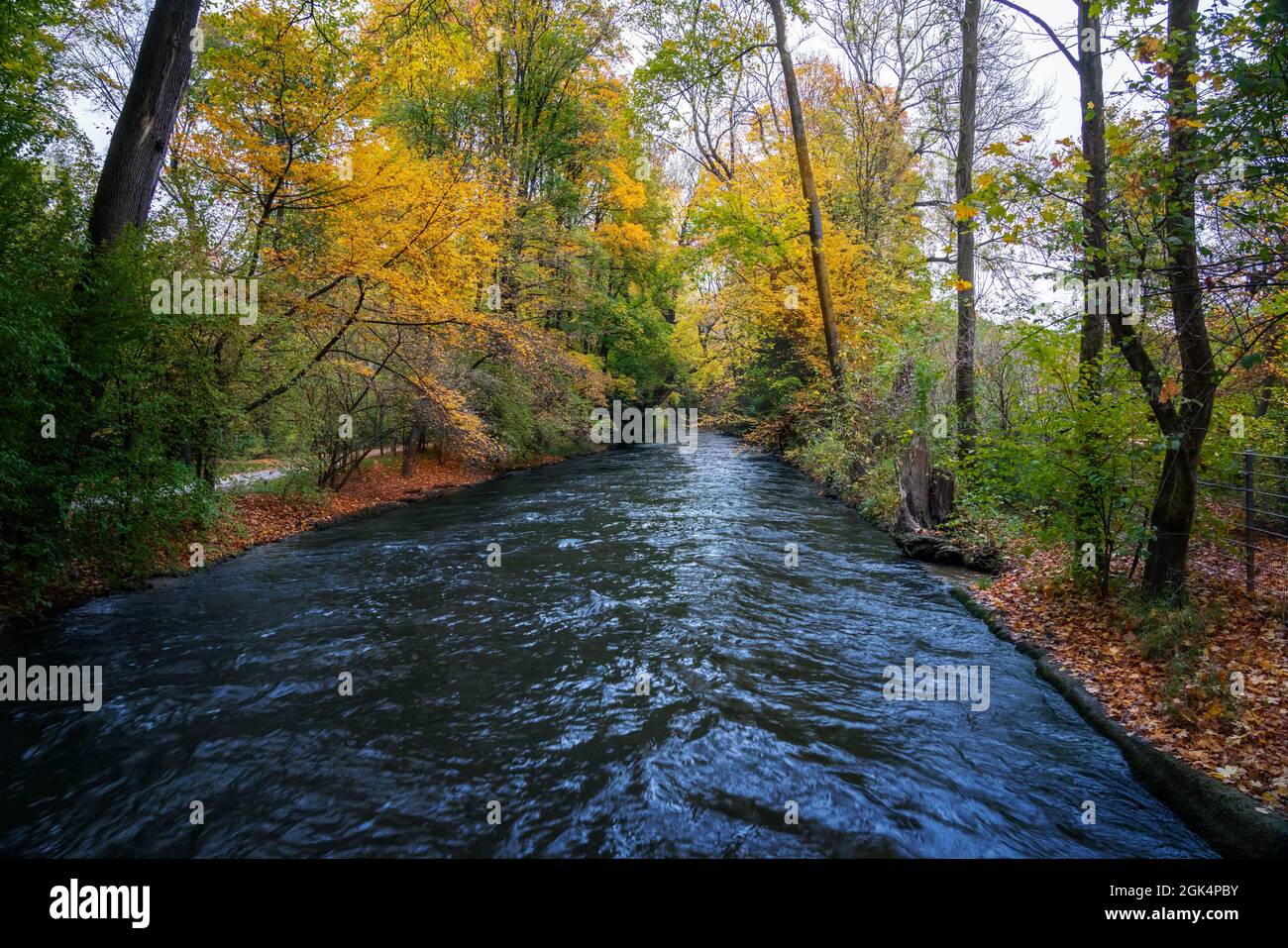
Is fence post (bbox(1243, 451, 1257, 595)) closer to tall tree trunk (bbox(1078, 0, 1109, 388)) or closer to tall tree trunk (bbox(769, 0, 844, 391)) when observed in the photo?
tall tree trunk (bbox(1078, 0, 1109, 388))

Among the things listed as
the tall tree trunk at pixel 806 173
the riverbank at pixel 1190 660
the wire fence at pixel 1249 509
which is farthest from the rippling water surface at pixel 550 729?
the tall tree trunk at pixel 806 173

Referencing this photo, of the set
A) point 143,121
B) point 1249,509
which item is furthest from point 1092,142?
point 143,121

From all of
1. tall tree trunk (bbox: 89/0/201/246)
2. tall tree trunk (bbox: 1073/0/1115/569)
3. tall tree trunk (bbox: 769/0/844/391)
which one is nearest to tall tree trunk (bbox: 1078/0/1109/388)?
tall tree trunk (bbox: 1073/0/1115/569)

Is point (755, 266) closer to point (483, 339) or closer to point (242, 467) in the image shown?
point (483, 339)

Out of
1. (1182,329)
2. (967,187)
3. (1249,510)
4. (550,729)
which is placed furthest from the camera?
(967,187)

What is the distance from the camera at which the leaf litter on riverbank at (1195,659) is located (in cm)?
367

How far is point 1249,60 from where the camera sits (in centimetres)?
373

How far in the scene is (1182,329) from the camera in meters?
4.34

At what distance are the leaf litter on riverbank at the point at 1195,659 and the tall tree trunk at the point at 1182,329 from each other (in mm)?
459

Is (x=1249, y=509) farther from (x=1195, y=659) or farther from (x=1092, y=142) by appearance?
(x=1092, y=142)

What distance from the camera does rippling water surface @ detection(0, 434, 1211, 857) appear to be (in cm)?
350

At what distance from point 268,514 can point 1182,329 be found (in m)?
13.3

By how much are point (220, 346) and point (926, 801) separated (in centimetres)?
1128

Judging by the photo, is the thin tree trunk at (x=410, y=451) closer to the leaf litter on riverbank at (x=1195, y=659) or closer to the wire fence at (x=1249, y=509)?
the leaf litter on riverbank at (x=1195, y=659)
